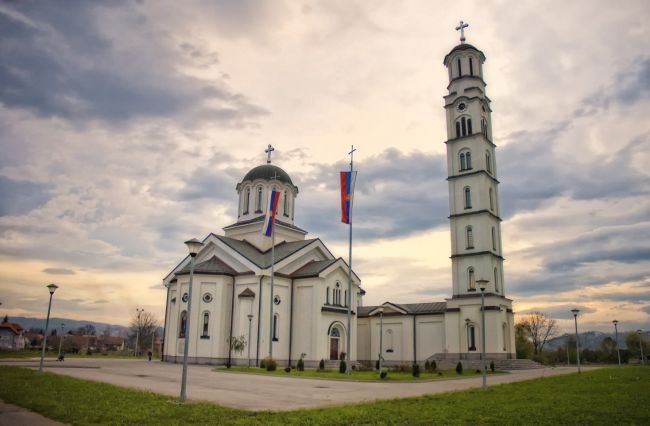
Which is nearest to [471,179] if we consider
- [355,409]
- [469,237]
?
[469,237]

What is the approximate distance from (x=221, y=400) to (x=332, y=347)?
2610 cm

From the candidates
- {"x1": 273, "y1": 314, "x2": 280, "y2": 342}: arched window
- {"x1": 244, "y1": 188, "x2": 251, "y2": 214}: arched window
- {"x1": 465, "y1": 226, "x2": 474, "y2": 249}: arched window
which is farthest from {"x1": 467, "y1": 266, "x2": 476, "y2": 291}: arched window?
{"x1": 244, "y1": 188, "x2": 251, "y2": 214}: arched window

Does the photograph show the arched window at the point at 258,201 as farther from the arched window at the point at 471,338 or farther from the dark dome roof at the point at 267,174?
the arched window at the point at 471,338

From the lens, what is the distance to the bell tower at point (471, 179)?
140ft

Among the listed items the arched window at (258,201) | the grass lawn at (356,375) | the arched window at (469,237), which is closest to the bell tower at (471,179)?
the arched window at (469,237)

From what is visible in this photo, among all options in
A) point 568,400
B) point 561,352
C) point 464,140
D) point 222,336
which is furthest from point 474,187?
point 561,352

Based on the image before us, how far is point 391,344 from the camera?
1868 inches

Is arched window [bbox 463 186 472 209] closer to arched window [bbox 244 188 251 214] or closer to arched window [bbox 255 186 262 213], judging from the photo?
arched window [bbox 255 186 262 213]

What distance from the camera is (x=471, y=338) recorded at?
41.9 m

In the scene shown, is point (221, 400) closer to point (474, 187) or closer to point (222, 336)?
point (222, 336)

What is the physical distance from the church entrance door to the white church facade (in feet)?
0.28

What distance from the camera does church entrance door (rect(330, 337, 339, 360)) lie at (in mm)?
40031

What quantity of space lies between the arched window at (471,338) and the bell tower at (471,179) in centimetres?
304

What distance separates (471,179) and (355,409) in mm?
35069
